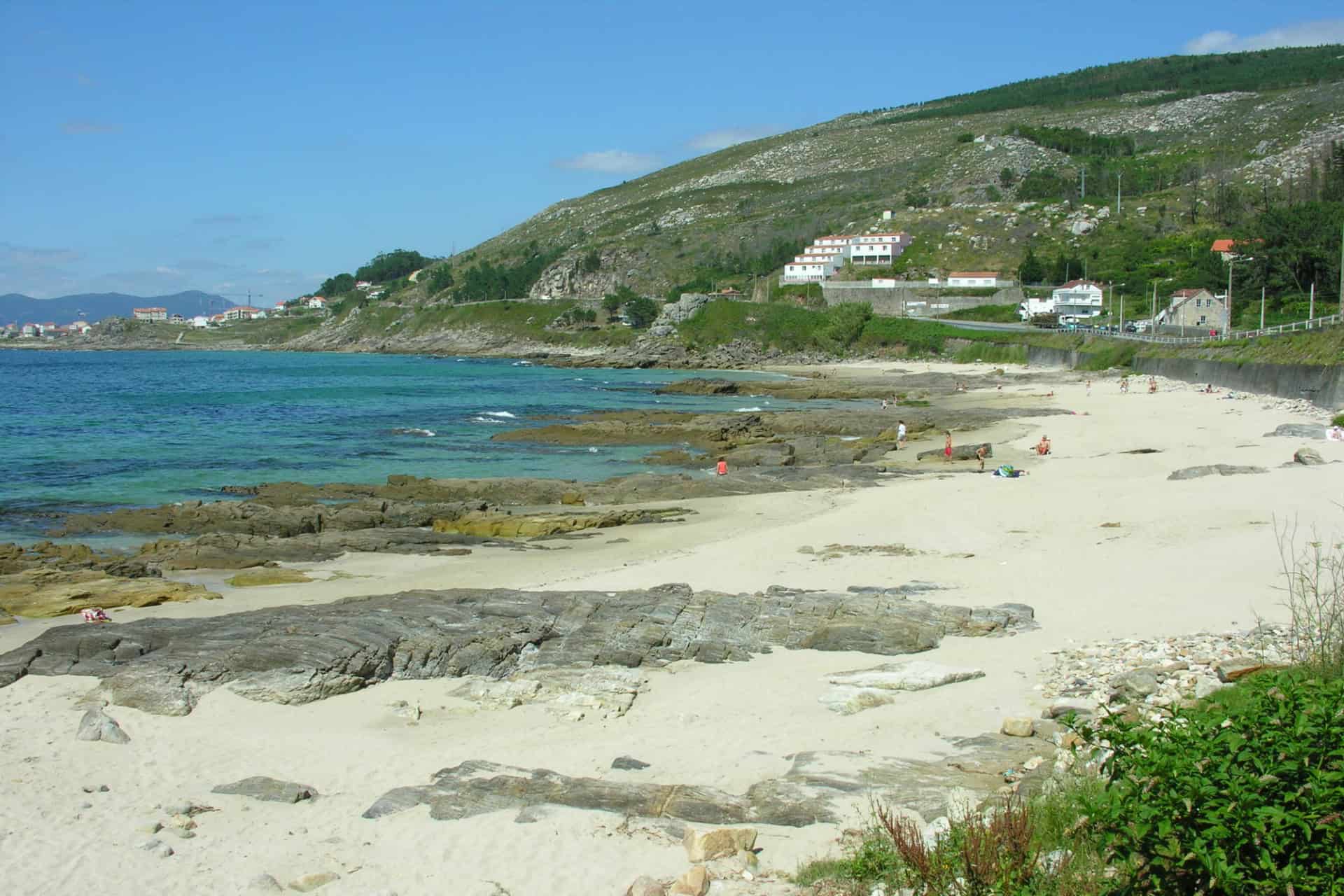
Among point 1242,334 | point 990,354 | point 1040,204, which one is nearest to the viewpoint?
point 1242,334

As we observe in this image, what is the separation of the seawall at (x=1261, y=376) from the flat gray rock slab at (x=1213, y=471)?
13.5 metres

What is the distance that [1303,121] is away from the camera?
424ft

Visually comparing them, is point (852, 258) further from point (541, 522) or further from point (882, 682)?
point (882, 682)

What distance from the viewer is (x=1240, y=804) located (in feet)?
14.7

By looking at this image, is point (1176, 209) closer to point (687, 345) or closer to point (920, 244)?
point (920, 244)

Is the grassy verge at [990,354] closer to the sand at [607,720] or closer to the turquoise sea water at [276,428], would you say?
the turquoise sea water at [276,428]

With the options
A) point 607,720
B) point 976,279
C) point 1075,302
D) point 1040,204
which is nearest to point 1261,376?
point 607,720

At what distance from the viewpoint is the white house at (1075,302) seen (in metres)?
87.3

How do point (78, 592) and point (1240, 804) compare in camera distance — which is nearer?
point (1240, 804)

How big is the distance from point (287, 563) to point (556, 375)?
64.0 metres

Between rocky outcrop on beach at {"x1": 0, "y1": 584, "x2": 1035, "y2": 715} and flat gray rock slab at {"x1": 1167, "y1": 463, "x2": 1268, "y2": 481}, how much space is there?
11.2 metres

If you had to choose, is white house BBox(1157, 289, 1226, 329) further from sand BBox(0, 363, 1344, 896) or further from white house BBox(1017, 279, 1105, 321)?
sand BBox(0, 363, 1344, 896)

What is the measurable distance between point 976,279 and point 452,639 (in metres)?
97.0

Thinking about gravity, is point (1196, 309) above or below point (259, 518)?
above
